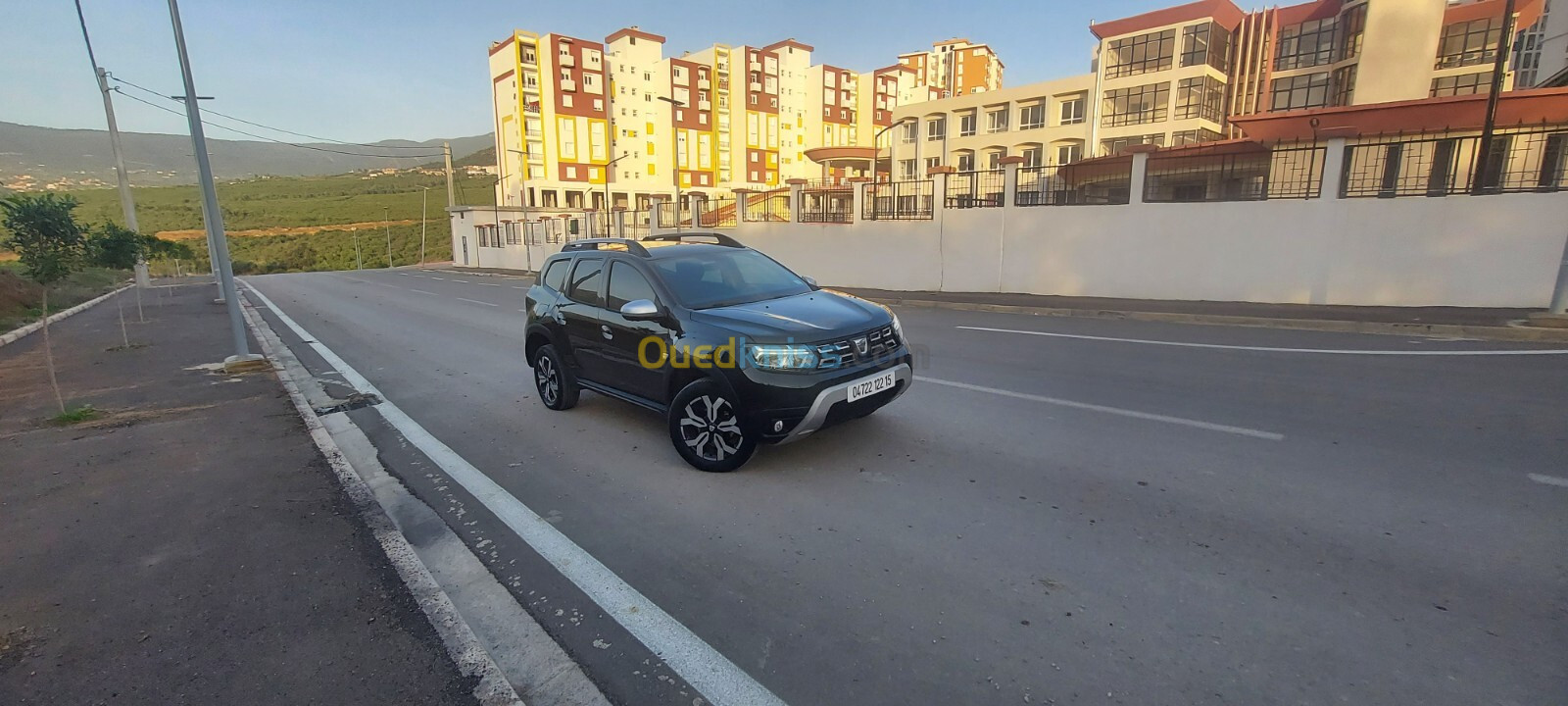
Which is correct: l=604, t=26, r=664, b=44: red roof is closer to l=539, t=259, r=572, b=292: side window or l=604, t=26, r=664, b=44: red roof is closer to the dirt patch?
the dirt patch

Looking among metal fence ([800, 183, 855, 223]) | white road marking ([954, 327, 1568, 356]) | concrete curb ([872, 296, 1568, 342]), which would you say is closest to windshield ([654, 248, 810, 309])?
white road marking ([954, 327, 1568, 356])

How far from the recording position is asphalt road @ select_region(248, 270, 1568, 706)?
244 cm

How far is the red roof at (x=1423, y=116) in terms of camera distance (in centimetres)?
1571

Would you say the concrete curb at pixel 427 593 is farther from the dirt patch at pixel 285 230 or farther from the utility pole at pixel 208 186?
the dirt patch at pixel 285 230

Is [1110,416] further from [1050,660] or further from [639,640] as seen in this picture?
[639,640]

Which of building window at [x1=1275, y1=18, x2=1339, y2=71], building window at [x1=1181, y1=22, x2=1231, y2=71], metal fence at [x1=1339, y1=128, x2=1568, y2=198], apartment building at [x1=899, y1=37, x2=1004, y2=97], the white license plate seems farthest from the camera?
apartment building at [x1=899, y1=37, x2=1004, y2=97]

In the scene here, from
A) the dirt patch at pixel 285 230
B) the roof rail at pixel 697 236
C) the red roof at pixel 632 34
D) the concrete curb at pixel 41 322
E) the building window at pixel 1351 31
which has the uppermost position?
the red roof at pixel 632 34

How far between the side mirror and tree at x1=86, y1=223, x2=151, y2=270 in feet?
32.2

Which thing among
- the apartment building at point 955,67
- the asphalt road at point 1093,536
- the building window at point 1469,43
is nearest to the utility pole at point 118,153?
the asphalt road at point 1093,536

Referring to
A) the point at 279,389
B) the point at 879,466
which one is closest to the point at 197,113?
the point at 279,389

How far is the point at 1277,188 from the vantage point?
41.1 feet

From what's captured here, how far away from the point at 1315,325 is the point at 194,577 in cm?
1312

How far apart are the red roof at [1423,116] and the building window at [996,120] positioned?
3007 centimetres

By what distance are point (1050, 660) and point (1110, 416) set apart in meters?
3.48
